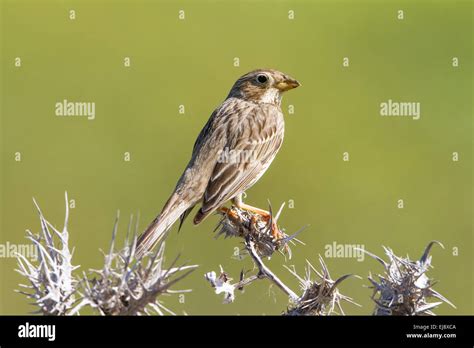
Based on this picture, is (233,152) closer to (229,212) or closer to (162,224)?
(229,212)

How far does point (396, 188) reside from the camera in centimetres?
1423

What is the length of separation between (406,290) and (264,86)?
5.21 meters

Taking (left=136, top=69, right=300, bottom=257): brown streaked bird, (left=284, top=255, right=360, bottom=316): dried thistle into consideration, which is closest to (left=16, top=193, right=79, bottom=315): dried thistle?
(left=284, top=255, right=360, bottom=316): dried thistle

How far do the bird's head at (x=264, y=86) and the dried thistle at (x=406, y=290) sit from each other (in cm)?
491

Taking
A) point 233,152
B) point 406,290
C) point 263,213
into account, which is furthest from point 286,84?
point 406,290

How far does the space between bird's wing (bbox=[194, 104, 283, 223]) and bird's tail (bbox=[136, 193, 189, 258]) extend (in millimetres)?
218

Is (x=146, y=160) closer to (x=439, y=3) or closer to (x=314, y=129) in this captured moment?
(x=314, y=129)

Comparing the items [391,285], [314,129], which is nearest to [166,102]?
[314,129]

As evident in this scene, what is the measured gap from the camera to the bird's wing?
7793mm

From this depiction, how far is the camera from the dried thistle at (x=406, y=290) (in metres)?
4.59

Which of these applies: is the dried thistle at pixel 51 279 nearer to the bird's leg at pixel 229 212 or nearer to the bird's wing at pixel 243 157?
the bird's leg at pixel 229 212

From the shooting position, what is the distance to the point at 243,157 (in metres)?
8.42

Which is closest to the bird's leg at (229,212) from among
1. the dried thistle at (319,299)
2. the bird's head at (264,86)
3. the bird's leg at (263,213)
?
the bird's leg at (263,213)

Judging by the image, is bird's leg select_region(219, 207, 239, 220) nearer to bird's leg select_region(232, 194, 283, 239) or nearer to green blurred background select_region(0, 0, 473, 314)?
bird's leg select_region(232, 194, 283, 239)
